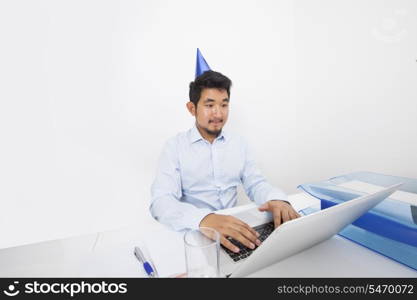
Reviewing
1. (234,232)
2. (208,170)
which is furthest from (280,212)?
(208,170)

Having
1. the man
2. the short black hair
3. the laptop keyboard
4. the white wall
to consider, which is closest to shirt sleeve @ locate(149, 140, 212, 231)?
the man

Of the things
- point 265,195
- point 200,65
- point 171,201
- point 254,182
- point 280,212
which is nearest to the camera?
point 280,212

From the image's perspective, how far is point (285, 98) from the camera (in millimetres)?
1741

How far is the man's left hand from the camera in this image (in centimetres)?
78

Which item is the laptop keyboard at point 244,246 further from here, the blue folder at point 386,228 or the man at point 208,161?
the man at point 208,161

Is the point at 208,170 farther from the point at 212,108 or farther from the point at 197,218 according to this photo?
the point at 197,218

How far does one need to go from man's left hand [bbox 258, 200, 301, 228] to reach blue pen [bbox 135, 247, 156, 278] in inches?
15.6

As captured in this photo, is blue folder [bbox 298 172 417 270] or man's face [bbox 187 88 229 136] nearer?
blue folder [bbox 298 172 417 270]

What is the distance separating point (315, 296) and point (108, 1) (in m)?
1.63

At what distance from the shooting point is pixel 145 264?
578mm

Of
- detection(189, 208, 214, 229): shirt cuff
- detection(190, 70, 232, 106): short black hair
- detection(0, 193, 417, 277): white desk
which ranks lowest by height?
detection(0, 193, 417, 277): white desk

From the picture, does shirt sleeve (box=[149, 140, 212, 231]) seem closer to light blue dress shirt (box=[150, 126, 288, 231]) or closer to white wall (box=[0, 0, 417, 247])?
light blue dress shirt (box=[150, 126, 288, 231])

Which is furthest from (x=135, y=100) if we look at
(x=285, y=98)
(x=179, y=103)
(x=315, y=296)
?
(x=315, y=296)

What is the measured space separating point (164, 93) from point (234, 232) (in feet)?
3.58
